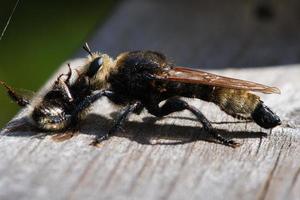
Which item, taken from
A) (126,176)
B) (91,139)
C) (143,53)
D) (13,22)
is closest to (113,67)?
(143,53)

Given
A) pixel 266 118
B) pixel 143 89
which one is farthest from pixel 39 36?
pixel 266 118

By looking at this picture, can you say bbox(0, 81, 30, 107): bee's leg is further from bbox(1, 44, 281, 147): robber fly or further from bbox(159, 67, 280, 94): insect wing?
bbox(159, 67, 280, 94): insect wing

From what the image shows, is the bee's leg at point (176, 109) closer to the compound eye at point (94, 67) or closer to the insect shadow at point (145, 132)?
the insect shadow at point (145, 132)

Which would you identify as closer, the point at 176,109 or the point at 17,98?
the point at 17,98

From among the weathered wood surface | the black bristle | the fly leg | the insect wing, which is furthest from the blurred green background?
the black bristle

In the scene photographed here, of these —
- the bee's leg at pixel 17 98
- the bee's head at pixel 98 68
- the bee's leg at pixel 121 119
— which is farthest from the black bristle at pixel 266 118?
the bee's leg at pixel 17 98

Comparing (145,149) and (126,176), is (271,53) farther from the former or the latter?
(126,176)

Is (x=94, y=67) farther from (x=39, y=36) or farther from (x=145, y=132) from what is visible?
(x=39, y=36)
